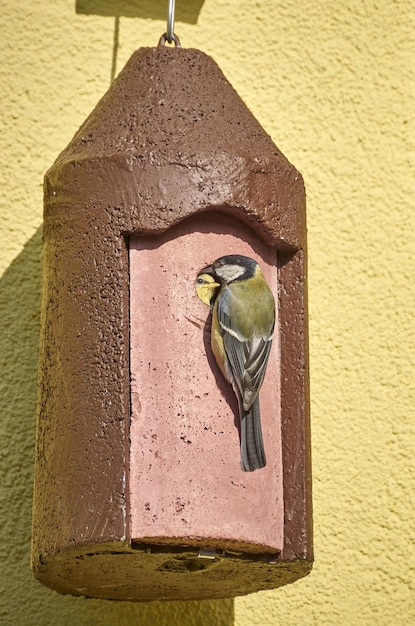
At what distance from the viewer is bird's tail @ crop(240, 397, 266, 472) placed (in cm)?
240

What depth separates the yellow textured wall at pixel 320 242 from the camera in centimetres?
294

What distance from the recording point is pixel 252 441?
2404 mm

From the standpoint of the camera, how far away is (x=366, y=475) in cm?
303

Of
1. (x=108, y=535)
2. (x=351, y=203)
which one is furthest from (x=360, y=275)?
(x=108, y=535)

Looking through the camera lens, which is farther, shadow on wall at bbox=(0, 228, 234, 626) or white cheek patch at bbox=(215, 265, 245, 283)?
shadow on wall at bbox=(0, 228, 234, 626)

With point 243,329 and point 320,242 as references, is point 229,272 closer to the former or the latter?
point 243,329

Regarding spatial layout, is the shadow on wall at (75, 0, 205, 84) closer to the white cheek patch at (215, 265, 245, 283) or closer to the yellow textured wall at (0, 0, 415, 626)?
the yellow textured wall at (0, 0, 415, 626)

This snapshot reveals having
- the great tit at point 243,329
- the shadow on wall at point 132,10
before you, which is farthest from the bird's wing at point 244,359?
the shadow on wall at point 132,10

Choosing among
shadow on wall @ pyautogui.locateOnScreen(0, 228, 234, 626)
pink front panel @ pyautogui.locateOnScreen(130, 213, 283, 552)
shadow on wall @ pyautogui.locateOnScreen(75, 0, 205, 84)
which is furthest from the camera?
shadow on wall @ pyautogui.locateOnScreen(75, 0, 205, 84)

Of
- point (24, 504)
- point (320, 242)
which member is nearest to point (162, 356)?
point (24, 504)

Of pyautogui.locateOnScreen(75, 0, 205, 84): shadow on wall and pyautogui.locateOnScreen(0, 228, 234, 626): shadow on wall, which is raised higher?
pyautogui.locateOnScreen(75, 0, 205, 84): shadow on wall

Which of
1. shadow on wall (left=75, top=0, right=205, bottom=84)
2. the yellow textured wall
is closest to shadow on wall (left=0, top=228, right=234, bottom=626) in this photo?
the yellow textured wall

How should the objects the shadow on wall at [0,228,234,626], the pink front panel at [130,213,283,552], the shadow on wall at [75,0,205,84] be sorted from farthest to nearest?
the shadow on wall at [75,0,205,84] < the shadow on wall at [0,228,234,626] < the pink front panel at [130,213,283,552]

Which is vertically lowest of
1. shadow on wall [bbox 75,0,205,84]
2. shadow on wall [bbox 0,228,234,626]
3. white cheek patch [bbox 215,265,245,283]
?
shadow on wall [bbox 0,228,234,626]
